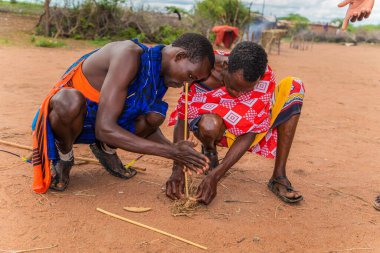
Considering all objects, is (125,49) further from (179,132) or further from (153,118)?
(179,132)

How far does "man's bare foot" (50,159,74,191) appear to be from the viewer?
96.0 inches

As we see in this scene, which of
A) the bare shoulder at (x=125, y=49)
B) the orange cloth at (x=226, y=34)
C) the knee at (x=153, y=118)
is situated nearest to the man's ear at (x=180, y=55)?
the bare shoulder at (x=125, y=49)

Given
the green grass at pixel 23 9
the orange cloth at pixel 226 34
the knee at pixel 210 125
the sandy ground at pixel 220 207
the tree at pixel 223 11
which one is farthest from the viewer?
the tree at pixel 223 11

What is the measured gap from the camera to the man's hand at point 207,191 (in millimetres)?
2377

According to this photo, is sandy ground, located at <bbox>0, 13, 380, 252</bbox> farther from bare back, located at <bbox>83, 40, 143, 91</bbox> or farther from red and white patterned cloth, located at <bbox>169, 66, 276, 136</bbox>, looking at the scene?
bare back, located at <bbox>83, 40, 143, 91</bbox>

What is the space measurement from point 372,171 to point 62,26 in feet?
38.4

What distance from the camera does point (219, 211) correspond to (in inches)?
93.5

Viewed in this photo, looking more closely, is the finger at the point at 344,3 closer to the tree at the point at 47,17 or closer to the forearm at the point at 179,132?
the forearm at the point at 179,132

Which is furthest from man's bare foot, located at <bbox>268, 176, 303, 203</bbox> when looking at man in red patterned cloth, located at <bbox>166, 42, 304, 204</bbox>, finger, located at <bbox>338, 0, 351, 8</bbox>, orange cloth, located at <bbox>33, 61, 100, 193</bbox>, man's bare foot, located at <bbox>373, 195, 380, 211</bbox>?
orange cloth, located at <bbox>33, 61, 100, 193</bbox>

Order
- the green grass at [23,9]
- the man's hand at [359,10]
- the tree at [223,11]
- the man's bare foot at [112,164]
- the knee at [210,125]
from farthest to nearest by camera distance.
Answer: the tree at [223,11] → the green grass at [23,9] → the man's bare foot at [112,164] → the knee at [210,125] → the man's hand at [359,10]

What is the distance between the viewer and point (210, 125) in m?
2.58

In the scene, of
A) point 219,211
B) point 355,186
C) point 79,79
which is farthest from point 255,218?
point 79,79

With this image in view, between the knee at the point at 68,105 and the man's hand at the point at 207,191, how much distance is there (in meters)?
0.84

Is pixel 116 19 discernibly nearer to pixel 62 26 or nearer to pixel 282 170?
pixel 62 26
